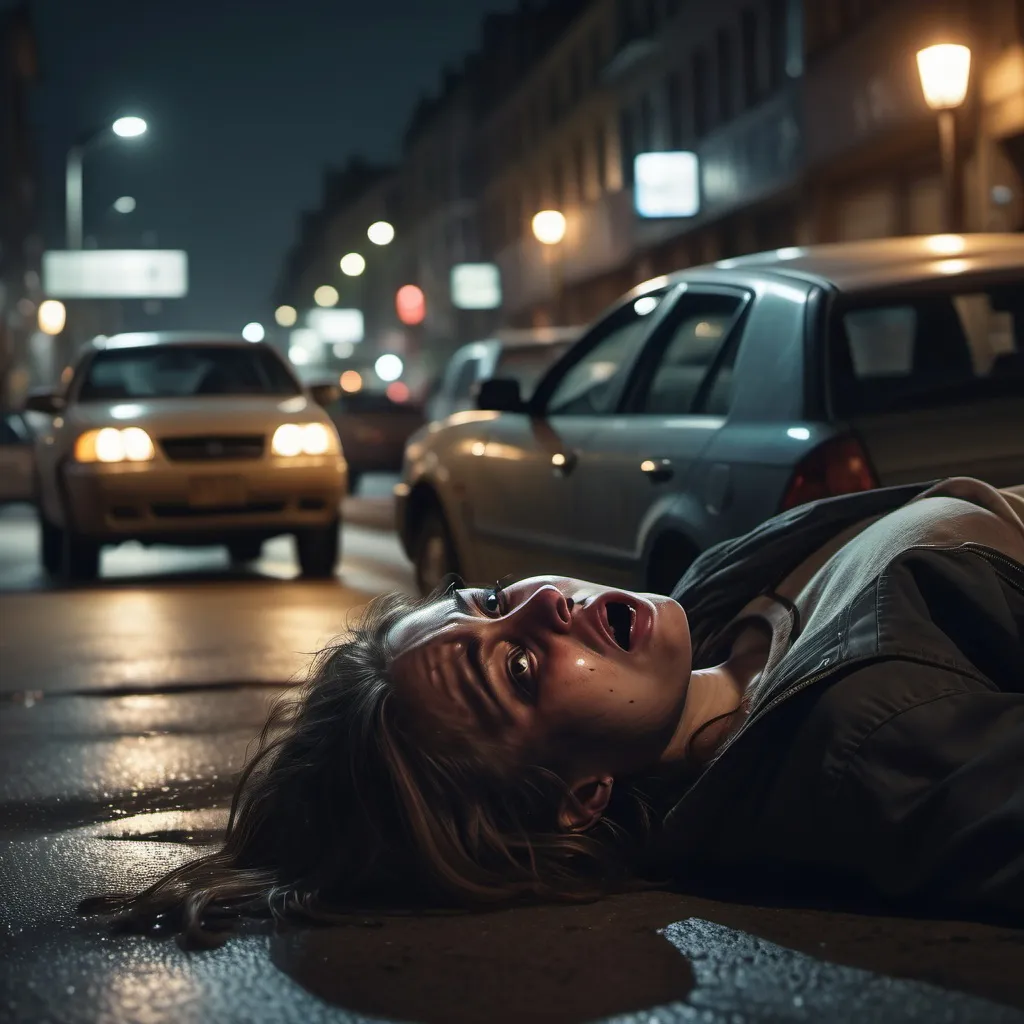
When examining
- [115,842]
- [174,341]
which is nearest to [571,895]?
[115,842]

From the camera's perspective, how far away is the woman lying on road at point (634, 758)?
3.46m

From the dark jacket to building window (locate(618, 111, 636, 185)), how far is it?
131 feet

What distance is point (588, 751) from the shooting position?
3.76 metres

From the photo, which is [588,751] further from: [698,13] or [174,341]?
[698,13]

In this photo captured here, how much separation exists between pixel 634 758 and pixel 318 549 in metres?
10.4

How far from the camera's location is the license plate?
1339 centimetres

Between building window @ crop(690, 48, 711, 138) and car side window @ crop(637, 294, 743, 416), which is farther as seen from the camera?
building window @ crop(690, 48, 711, 138)

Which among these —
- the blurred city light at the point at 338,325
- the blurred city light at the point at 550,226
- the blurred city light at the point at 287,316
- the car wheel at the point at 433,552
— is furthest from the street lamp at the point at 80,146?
the blurred city light at the point at 287,316

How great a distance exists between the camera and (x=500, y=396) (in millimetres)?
8289

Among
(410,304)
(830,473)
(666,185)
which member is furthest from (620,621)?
(410,304)

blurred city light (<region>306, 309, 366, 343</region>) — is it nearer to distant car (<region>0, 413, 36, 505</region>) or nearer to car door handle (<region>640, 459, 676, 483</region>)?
distant car (<region>0, 413, 36, 505</region>)

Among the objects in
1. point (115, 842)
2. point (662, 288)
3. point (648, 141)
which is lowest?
point (115, 842)

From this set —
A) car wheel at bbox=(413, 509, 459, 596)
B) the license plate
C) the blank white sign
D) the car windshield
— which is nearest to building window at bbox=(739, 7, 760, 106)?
the car windshield

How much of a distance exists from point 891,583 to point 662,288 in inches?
149
